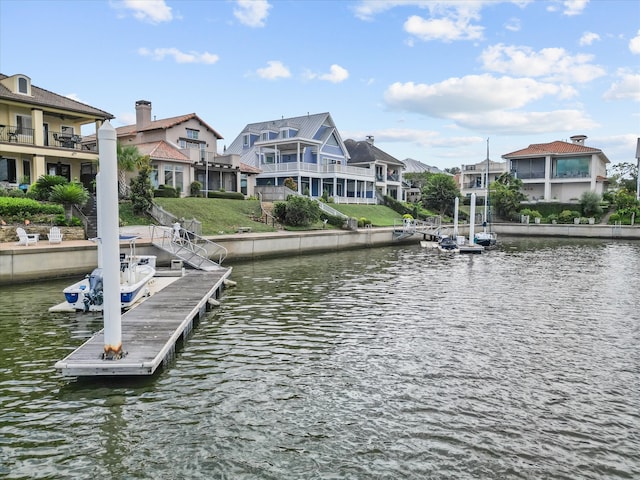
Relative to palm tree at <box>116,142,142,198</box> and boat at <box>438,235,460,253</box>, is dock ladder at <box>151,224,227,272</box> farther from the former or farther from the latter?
boat at <box>438,235,460,253</box>

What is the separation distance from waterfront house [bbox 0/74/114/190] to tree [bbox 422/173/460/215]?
1577 inches

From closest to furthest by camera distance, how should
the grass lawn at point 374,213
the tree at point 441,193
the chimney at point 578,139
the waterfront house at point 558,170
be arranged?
the grass lawn at point 374,213 → the tree at point 441,193 → the waterfront house at point 558,170 → the chimney at point 578,139

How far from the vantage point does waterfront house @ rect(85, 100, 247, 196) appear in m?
38.8

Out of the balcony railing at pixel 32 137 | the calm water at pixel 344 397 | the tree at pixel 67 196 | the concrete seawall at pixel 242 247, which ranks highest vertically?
the balcony railing at pixel 32 137

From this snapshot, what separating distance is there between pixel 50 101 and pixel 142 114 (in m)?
12.5

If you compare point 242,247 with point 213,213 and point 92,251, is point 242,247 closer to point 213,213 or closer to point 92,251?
point 213,213

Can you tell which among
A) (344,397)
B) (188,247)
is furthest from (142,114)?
(344,397)

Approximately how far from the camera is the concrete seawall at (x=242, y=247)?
19094 millimetres

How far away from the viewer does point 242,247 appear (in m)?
27.9

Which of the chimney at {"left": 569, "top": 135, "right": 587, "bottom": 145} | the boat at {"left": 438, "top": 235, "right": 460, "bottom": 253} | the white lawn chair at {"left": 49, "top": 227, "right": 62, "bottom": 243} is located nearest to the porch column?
the chimney at {"left": 569, "top": 135, "right": 587, "bottom": 145}

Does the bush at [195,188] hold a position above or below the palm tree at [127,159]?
below

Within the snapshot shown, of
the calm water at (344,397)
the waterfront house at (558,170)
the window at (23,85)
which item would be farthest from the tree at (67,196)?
the waterfront house at (558,170)

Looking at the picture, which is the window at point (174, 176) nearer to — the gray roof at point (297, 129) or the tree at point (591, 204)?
the gray roof at point (297, 129)

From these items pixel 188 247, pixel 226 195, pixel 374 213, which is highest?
pixel 226 195
